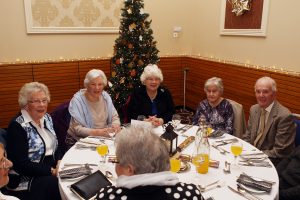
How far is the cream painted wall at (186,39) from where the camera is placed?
428 centimetres

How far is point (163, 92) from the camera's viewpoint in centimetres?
370

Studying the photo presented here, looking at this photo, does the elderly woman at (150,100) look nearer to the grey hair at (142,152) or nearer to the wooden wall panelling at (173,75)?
the grey hair at (142,152)

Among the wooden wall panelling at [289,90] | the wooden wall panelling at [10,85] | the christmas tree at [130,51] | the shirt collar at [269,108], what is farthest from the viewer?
the wooden wall panelling at [10,85]

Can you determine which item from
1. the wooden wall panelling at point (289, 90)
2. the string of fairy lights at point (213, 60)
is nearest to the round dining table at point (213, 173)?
the wooden wall panelling at point (289, 90)

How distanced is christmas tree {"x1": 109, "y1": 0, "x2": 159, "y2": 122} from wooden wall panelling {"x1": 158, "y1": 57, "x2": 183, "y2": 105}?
56.6 inches

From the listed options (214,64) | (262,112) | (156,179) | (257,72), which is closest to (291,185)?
(262,112)

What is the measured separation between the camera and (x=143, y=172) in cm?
124

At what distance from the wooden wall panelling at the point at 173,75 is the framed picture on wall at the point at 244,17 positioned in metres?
1.35

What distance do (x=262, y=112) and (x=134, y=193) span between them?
6.90ft

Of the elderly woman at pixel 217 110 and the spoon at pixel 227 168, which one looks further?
the elderly woman at pixel 217 110

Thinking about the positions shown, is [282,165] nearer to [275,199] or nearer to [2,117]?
[275,199]

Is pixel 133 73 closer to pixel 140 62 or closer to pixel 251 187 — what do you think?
pixel 140 62

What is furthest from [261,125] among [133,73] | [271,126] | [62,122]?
[133,73]

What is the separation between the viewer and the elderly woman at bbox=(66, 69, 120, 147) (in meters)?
3.02
